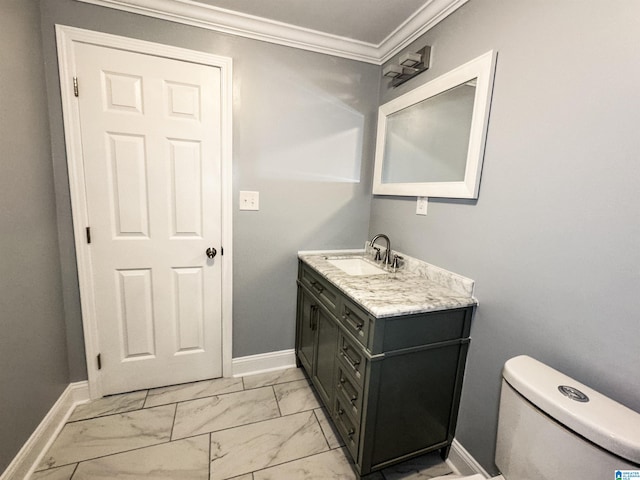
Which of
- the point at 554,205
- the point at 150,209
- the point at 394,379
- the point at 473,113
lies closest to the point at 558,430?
the point at 394,379

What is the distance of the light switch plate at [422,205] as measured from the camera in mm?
1598

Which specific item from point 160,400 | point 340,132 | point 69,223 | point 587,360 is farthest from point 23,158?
point 587,360

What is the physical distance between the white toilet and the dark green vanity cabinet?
1.04 ft

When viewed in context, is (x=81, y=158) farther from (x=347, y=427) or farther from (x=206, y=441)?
(x=347, y=427)

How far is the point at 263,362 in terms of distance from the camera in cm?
211

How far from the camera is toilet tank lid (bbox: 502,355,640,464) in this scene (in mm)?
675

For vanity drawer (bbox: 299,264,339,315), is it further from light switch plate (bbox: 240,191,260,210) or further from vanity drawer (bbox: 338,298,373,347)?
light switch plate (bbox: 240,191,260,210)

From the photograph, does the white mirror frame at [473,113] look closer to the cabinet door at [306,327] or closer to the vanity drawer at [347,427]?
the cabinet door at [306,327]

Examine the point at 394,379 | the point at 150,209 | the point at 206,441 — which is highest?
the point at 150,209

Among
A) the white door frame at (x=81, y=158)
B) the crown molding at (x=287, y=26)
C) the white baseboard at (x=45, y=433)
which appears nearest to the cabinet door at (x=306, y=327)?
the white door frame at (x=81, y=158)

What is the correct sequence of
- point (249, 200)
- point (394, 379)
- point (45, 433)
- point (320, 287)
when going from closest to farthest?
1. point (394, 379)
2. point (45, 433)
3. point (320, 287)
4. point (249, 200)

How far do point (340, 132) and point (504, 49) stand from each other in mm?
1048

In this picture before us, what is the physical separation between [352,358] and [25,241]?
1.62 m

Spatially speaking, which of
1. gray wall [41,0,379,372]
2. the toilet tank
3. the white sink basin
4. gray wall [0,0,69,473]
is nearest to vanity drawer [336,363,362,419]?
the toilet tank
